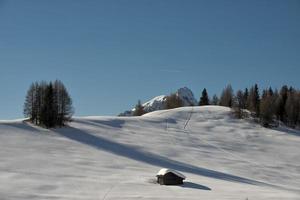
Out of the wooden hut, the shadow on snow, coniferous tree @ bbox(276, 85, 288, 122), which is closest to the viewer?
the wooden hut

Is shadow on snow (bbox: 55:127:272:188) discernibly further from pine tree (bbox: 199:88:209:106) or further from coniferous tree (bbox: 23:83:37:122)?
pine tree (bbox: 199:88:209:106)

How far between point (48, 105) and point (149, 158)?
25630 mm

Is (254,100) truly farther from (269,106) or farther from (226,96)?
(226,96)

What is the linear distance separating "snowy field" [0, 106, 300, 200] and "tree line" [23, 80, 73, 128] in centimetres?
261

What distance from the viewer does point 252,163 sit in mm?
69750

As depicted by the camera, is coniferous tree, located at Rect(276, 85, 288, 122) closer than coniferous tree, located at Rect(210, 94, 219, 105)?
Yes

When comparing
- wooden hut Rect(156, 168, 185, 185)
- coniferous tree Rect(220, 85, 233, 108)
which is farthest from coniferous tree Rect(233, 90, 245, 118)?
wooden hut Rect(156, 168, 185, 185)

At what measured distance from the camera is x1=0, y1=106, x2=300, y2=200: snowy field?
42713 mm

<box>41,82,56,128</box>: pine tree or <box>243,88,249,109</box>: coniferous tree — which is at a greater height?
<box>243,88,249,109</box>: coniferous tree

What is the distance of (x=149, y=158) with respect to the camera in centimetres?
6594

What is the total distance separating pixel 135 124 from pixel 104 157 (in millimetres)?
30579

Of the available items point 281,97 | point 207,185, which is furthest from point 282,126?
point 207,185

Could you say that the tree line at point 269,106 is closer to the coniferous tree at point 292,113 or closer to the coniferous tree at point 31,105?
the coniferous tree at point 292,113

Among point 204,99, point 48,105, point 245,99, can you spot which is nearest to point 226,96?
point 204,99
